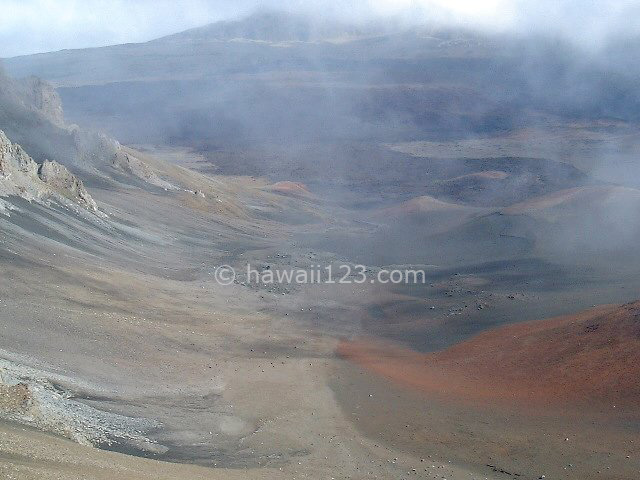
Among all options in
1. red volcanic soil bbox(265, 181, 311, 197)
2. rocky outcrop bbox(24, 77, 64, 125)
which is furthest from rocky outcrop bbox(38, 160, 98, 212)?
red volcanic soil bbox(265, 181, 311, 197)

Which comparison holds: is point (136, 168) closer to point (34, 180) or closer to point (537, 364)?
point (34, 180)

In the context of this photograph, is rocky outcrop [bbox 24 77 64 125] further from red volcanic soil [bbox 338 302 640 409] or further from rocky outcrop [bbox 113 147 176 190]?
red volcanic soil [bbox 338 302 640 409]

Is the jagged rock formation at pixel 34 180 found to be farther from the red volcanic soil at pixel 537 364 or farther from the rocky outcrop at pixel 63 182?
the red volcanic soil at pixel 537 364

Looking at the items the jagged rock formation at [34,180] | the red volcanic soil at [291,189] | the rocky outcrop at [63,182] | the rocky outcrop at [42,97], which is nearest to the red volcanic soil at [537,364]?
the jagged rock formation at [34,180]

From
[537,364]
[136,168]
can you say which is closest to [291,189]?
[136,168]

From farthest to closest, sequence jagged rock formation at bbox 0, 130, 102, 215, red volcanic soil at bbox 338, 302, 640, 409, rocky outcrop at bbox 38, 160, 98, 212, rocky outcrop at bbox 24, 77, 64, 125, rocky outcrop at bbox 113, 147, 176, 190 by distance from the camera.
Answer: rocky outcrop at bbox 24, 77, 64, 125 < rocky outcrop at bbox 113, 147, 176, 190 < rocky outcrop at bbox 38, 160, 98, 212 < jagged rock formation at bbox 0, 130, 102, 215 < red volcanic soil at bbox 338, 302, 640, 409

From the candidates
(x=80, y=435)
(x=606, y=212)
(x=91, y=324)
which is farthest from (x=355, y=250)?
(x=80, y=435)
